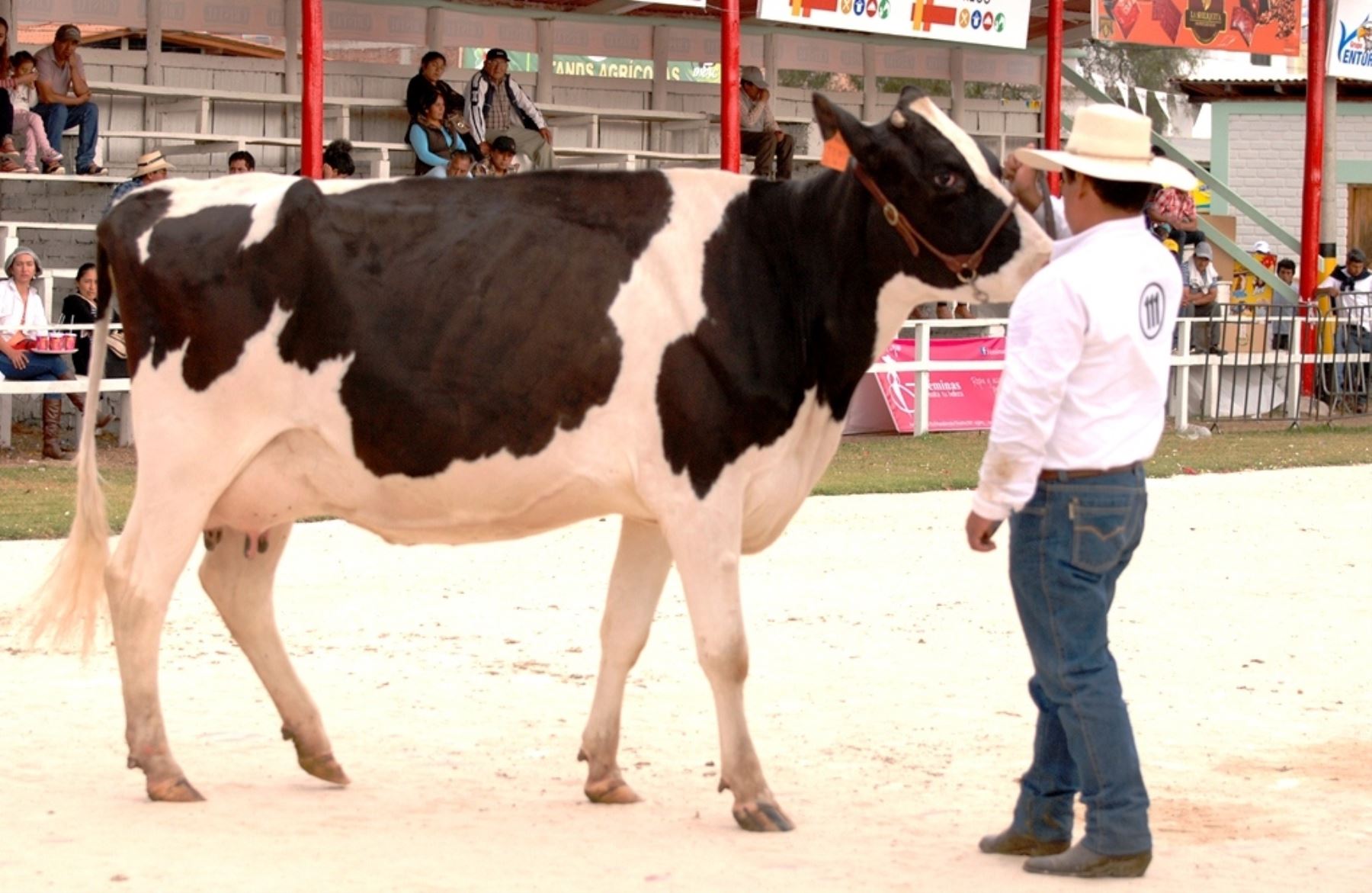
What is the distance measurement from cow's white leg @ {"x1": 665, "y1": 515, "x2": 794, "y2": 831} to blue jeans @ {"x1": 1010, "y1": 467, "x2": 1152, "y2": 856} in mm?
866

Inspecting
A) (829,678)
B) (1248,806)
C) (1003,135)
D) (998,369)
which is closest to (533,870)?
(1248,806)

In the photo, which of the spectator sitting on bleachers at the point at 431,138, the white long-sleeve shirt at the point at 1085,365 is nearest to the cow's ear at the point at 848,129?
the white long-sleeve shirt at the point at 1085,365

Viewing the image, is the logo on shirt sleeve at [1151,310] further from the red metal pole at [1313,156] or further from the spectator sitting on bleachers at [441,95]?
the red metal pole at [1313,156]

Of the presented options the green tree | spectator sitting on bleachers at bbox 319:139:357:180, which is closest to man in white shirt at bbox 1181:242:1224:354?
spectator sitting on bleachers at bbox 319:139:357:180

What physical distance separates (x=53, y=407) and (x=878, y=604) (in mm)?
8343

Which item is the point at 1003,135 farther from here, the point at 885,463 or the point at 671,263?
the point at 671,263

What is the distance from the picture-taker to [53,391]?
48.8ft

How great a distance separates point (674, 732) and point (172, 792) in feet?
5.84

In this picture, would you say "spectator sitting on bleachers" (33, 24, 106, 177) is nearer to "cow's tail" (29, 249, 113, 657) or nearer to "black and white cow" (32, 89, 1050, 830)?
"cow's tail" (29, 249, 113, 657)

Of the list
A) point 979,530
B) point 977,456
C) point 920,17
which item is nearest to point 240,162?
point 977,456

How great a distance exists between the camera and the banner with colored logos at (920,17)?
67.2 feet

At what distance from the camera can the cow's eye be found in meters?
5.60

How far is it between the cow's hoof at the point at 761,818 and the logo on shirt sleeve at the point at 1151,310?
165 cm

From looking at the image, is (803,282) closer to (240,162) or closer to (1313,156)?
(240,162)
